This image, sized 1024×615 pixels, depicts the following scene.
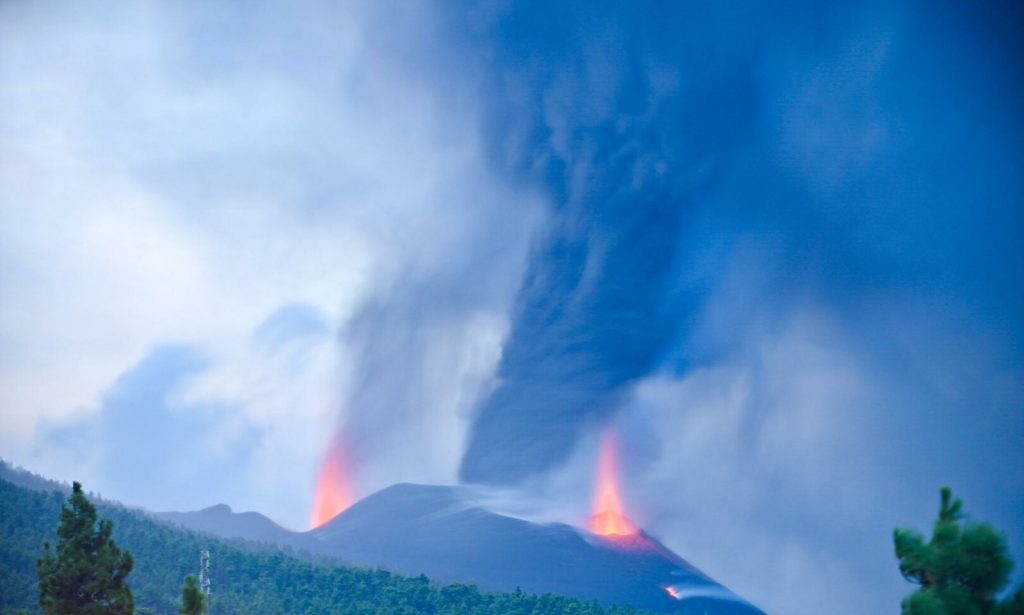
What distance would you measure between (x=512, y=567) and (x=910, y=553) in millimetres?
142125

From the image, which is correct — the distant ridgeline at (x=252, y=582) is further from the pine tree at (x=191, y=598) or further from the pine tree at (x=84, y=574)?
the pine tree at (x=191, y=598)

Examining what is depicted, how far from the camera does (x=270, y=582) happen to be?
88625 mm

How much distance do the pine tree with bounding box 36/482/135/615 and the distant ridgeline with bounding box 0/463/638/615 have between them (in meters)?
52.1

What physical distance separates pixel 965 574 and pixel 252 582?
87.2 metres

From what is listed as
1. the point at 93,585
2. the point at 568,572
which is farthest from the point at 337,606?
the point at 568,572

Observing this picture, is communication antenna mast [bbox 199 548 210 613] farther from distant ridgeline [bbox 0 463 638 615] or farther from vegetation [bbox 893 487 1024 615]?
vegetation [bbox 893 487 1024 615]

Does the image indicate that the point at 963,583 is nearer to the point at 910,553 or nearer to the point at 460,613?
the point at 910,553

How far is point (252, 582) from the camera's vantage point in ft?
292

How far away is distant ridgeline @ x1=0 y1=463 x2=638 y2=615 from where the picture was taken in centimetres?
7875

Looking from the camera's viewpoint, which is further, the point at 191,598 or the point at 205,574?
the point at 205,574

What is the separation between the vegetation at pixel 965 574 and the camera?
13.2m

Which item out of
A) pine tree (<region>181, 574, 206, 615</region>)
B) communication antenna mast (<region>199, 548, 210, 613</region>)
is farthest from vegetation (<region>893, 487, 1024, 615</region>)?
communication antenna mast (<region>199, 548, 210, 613</region>)

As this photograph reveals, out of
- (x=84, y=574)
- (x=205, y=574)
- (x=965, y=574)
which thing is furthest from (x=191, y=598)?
(x=205, y=574)

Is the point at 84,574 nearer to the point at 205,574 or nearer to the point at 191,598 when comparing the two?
the point at 191,598
